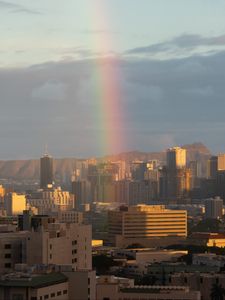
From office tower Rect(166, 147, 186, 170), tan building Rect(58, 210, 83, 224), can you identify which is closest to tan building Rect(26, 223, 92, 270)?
tan building Rect(58, 210, 83, 224)

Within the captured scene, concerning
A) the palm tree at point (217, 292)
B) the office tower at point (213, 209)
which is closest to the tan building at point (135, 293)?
the palm tree at point (217, 292)

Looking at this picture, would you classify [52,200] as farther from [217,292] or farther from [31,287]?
[31,287]

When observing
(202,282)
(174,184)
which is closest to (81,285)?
(202,282)

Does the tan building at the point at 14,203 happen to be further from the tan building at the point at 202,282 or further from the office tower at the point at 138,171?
the tan building at the point at 202,282

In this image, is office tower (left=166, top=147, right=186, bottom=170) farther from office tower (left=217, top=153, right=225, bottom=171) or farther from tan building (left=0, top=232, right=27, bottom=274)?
tan building (left=0, top=232, right=27, bottom=274)

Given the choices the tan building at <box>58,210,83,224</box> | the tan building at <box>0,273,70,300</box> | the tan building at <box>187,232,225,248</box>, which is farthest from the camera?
the tan building at <box>187,232,225,248</box>
